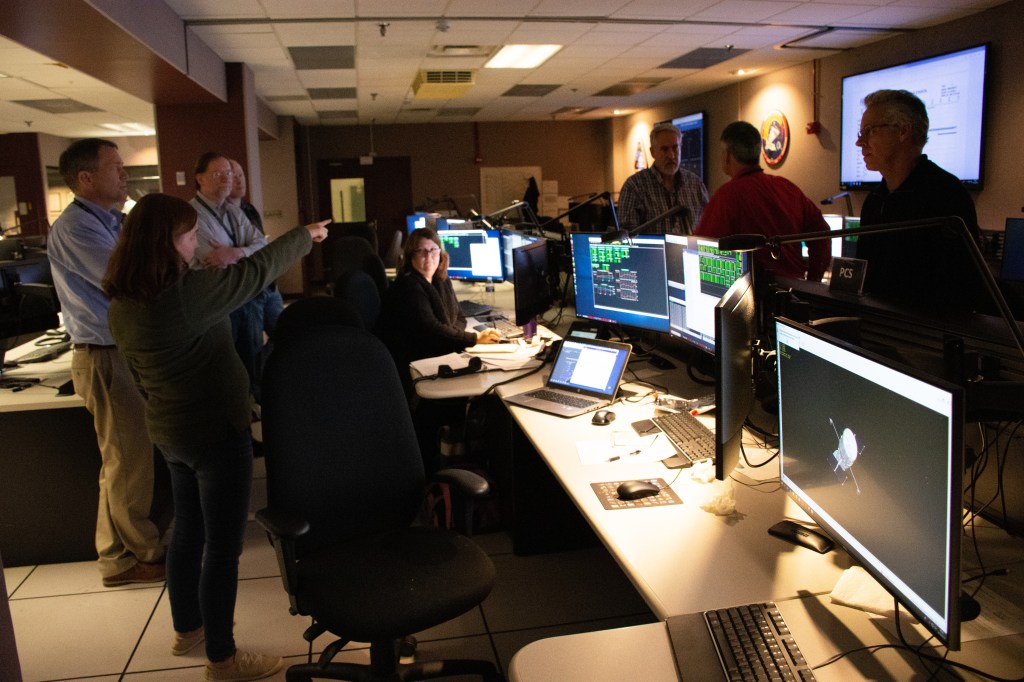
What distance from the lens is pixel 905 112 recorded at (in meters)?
2.52

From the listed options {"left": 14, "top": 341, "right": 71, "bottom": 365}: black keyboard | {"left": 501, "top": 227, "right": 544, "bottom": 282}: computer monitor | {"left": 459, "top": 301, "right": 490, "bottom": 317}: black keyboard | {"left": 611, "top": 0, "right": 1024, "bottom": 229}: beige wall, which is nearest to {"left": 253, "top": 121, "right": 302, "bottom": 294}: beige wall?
{"left": 611, "top": 0, "right": 1024, "bottom": 229}: beige wall

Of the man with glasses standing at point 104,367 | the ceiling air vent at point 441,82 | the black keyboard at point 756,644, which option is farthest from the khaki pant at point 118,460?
the ceiling air vent at point 441,82

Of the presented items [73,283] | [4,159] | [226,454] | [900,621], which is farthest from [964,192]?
[4,159]

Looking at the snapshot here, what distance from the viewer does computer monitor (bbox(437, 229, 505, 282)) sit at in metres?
5.62

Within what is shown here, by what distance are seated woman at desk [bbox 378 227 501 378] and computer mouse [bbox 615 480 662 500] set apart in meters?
1.89

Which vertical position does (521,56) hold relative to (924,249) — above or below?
above

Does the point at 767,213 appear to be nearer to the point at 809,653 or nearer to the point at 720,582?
the point at 720,582

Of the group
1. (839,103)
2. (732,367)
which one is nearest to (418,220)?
(839,103)

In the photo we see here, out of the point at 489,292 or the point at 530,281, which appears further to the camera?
the point at 489,292

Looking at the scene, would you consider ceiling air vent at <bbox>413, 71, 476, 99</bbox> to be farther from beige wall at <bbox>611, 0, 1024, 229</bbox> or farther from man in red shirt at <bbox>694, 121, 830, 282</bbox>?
man in red shirt at <bbox>694, 121, 830, 282</bbox>

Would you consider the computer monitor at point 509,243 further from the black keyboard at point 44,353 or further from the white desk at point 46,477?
the white desk at point 46,477

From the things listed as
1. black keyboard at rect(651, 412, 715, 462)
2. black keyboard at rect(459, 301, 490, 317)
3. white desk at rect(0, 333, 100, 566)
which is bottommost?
white desk at rect(0, 333, 100, 566)

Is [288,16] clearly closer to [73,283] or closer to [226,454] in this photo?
[73,283]

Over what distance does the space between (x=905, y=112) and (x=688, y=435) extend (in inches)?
52.9
